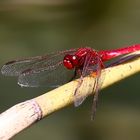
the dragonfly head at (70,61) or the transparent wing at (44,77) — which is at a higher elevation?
the dragonfly head at (70,61)

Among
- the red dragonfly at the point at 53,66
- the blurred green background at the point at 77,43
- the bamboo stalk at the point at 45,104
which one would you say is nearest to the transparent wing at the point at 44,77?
the red dragonfly at the point at 53,66

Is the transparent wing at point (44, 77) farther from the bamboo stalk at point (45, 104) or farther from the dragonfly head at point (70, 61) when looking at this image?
the bamboo stalk at point (45, 104)

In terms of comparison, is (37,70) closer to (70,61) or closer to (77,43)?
(70,61)

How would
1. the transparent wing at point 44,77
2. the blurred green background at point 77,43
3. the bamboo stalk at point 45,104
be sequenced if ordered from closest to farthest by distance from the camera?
the bamboo stalk at point 45,104 → the transparent wing at point 44,77 → the blurred green background at point 77,43

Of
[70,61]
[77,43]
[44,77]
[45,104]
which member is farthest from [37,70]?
[77,43]

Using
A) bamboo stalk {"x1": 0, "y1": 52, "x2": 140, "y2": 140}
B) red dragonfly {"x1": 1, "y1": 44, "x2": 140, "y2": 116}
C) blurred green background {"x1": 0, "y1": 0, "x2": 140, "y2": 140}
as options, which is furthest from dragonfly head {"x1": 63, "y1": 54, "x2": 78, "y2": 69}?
blurred green background {"x1": 0, "y1": 0, "x2": 140, "y2": 140}

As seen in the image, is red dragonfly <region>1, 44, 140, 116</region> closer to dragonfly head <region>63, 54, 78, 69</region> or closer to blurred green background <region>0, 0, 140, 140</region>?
dragonfly head <region>63, 54, 78, 69</region>
